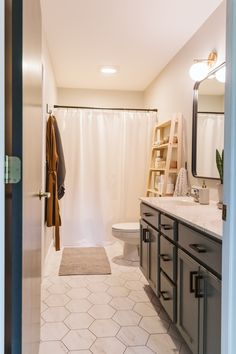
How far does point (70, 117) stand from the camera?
403 cm

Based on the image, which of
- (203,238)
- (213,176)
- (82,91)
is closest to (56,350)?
(203,238)

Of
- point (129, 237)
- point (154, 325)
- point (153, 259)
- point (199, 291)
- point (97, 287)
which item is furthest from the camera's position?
point (129, 237)

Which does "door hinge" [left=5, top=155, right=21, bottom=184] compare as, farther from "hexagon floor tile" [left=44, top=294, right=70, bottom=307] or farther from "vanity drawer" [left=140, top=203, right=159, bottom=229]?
"hexagon floor tile" [left=44, top=294, right=70, bottom=307]

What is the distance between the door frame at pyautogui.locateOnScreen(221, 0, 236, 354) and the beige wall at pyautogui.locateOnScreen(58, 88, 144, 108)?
12.3ft

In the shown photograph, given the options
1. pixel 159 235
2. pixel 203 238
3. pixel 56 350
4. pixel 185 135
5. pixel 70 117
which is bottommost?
pixel 56 350

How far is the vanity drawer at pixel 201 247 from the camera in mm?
1302

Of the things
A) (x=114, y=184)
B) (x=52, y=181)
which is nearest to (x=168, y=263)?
(x=52, y=181)

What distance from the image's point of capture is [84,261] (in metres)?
3.38

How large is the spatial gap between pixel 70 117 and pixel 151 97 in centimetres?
120

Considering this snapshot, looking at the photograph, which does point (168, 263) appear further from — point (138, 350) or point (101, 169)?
point (101, 169)

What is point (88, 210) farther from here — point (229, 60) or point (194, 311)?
point (229, 60)

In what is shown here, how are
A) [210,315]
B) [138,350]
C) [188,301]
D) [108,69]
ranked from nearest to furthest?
[210,315] < [188,301] < [138,350] < [108,69]

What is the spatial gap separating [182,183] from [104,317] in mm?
1371

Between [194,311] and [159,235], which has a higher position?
[159,235]
